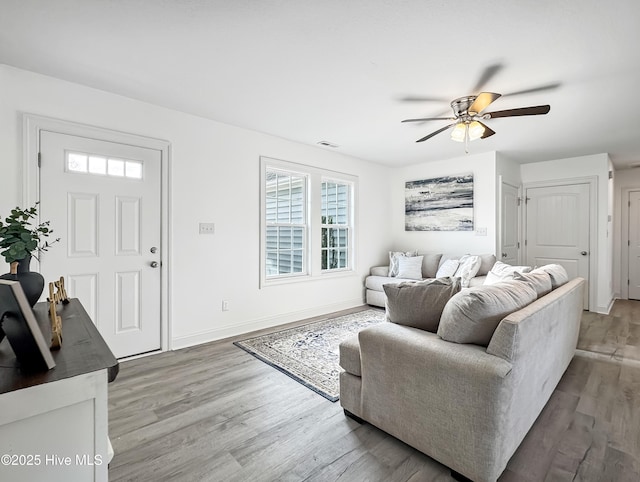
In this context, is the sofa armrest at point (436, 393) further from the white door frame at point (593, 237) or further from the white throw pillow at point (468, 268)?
the white door frame at point (593, 237)

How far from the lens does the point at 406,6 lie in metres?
1.71

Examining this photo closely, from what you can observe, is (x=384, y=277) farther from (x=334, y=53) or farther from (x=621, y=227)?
(x=621, y=227)

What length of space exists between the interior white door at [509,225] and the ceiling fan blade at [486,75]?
276 cm

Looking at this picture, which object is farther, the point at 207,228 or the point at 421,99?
the point at 207,228

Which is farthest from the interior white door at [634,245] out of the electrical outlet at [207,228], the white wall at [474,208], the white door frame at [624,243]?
the electrical outlet at [207,228]

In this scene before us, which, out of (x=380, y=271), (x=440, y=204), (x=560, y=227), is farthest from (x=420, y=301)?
(x=560, y=227)

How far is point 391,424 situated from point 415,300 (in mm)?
712

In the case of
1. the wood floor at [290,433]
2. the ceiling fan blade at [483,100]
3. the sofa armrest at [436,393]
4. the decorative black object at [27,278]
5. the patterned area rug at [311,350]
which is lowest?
the wood floor at [290,433]

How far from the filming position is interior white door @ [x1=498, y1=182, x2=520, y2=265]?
497 cm

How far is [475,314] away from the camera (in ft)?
5.26

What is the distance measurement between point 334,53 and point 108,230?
242 centimetres

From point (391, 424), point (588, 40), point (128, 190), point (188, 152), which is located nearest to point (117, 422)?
point (391, 424)

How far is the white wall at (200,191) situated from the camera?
2.45 metres

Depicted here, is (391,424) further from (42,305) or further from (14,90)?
(14,90)
